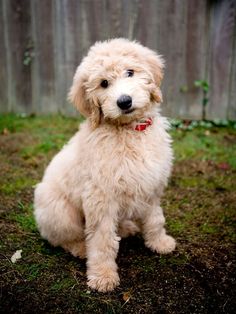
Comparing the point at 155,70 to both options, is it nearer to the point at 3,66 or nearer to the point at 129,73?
the point at 129,73

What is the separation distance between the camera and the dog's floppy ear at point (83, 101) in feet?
10.4

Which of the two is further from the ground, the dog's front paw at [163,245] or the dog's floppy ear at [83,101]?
the dog's floppy ear at [83,101]

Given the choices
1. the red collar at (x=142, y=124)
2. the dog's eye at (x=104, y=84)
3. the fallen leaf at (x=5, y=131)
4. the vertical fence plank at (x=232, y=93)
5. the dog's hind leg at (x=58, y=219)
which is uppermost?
the dog's eye at (x=104, y=84)

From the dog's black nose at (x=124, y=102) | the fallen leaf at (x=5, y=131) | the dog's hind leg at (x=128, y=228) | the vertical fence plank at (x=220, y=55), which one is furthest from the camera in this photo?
the fallen leaf at (x=5, y=131)

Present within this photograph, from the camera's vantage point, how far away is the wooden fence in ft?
19.5

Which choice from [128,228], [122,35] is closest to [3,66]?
[122,35]

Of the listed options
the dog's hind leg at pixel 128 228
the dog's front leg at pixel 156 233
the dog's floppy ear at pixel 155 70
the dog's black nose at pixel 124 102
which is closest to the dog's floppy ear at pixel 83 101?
the dog's black nose at pixel 124 102

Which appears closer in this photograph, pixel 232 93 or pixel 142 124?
pixel 142 124

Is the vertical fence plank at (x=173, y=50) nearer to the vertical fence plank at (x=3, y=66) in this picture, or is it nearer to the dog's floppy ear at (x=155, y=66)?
the vertical fence plank at (x=3, y=66)

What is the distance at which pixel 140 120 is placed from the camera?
3227 millimetres

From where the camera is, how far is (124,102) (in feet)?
9.67

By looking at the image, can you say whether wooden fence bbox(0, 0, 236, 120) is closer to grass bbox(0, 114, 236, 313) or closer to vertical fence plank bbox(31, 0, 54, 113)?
vertical fence plank bbox(31, 0, 54, 113)

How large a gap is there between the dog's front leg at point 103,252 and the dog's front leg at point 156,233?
1.28 ft

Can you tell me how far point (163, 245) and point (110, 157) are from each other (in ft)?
3.13
